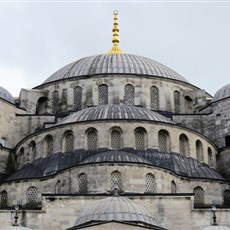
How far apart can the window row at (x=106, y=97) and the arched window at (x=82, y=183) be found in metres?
10.9

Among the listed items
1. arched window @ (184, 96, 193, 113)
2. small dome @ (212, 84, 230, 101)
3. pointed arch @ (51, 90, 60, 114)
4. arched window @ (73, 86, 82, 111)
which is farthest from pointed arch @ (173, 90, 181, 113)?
pointed arch @ (51, 90, 60, 114)

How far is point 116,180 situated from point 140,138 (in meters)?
4.29

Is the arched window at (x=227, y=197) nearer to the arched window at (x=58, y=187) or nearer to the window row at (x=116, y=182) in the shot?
the window row at (x=116, y=182)

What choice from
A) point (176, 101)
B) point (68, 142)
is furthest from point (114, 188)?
point (176, 101)

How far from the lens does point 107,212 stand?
30656 mm

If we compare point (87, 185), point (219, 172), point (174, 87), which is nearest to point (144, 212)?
point (87, 185)

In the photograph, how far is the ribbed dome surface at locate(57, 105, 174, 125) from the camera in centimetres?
3912

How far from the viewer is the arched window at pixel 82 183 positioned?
115 feet

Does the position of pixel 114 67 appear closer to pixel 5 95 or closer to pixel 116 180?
pixel 5 95

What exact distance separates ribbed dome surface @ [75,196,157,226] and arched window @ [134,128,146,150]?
23.4 feet

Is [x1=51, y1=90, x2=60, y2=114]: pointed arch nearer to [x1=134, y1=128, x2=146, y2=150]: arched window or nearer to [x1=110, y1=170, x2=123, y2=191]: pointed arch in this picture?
[x1=134, y1=128, x2=146, y2=150]: arched window

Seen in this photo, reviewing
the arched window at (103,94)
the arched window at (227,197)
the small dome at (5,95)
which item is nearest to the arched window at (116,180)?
the arched window at (227,197)

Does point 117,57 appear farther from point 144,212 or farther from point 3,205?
point 144,212

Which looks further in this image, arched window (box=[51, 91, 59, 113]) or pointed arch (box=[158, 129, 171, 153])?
arched window (box=[51, 91, 59, 113])
